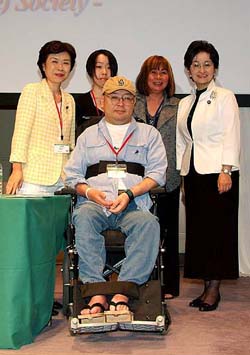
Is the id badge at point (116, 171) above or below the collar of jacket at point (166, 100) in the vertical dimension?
below

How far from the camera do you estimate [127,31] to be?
461 cm

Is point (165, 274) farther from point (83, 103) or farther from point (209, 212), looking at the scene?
point (83, 103)

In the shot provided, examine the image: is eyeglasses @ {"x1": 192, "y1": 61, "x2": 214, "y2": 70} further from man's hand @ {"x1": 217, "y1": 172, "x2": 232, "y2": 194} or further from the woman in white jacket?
man's hand @ {"x1": 217, "y1": 172, "x2": 232, "y2": 194}

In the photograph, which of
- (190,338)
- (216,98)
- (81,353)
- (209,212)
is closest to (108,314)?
(81,353)

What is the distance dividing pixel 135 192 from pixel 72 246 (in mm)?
415

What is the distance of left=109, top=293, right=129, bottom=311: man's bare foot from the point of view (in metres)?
2.71

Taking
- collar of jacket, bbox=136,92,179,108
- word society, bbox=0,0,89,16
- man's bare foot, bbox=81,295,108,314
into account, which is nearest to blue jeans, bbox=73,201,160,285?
man's bare foot, bbox=81,295,108,314

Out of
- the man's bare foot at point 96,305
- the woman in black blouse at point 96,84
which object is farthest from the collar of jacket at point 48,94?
the man's bare foot at point 96,305

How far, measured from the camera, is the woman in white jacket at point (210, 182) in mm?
3475

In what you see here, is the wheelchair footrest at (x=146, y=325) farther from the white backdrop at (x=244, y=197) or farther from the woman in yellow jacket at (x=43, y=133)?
the white backdrop at (x=244, y=197)

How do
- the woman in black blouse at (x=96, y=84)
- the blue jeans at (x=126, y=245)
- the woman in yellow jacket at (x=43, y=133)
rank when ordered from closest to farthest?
1. the blue jeans at (x=126, y=245)
2. the woman in yellow jacket at (x=43, y=133)
3. the woman in black blouse at (x=96, y=84)

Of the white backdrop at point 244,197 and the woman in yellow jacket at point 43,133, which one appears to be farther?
the white backdrop at point 244,197

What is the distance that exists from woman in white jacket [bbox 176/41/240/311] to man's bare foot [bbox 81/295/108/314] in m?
0.89

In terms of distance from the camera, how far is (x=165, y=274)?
3795 mm
